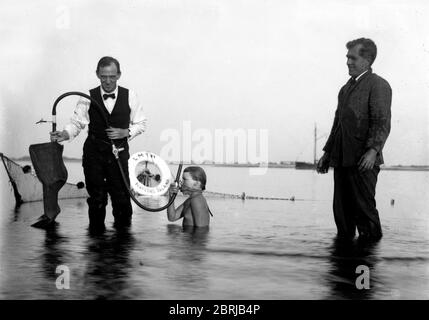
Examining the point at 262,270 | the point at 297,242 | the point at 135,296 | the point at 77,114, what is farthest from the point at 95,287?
the point at 77,114

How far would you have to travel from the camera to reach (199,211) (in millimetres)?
7703

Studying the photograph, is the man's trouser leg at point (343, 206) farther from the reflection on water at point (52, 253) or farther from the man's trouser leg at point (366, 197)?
the reflection on water at point (52, 253)

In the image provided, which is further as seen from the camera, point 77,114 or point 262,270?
point 77,114

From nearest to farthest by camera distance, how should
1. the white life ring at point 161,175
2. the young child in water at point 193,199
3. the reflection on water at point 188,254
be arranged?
the reflection on water at point 188,254
the white life ring at point 161,175
the young child in water at point 193,199

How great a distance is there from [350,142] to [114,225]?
9.18 ft

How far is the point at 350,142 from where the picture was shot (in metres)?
7.10

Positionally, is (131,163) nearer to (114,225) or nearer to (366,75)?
(114,225)

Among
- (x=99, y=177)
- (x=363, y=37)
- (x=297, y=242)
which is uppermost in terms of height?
(x=363, y=37)

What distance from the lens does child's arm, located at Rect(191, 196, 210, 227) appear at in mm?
7527

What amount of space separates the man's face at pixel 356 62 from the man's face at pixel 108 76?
7.83 feet

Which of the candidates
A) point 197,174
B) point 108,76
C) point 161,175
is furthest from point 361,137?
point 108,76

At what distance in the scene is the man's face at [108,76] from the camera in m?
7.36

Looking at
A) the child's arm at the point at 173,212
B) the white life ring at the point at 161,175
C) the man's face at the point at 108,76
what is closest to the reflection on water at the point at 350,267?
the child's arm at the point at 173,212

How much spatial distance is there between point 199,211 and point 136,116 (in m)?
1.23
